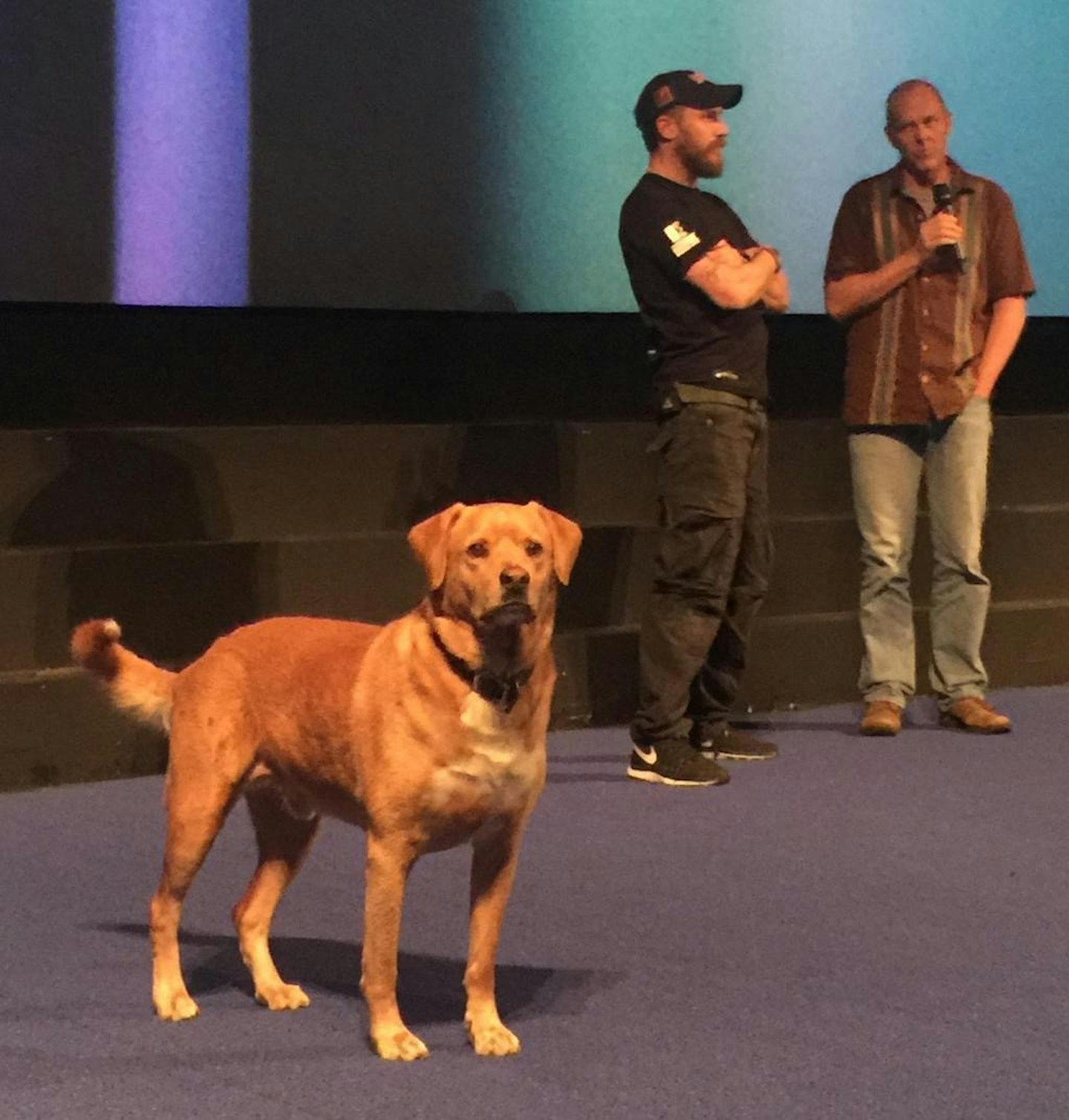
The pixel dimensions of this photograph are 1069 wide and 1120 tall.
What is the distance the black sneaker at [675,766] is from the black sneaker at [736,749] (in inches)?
9.3

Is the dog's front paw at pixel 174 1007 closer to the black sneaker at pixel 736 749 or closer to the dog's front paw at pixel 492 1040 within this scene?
the dog's front paw at pixel 492 1040

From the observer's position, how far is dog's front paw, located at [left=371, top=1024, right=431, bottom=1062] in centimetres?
260

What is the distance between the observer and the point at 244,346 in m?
4.79

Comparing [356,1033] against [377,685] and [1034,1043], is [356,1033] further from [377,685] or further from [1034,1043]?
[1034,1043]

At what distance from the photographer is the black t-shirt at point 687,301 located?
14.4 ft

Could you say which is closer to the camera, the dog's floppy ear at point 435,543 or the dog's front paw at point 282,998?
the dog's floppy ear at point 435,543

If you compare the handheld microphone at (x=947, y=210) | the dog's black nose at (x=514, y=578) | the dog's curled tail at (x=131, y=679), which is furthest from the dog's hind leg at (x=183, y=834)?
the handheld microphone at (x=947, y=210)

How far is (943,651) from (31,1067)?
3.20m

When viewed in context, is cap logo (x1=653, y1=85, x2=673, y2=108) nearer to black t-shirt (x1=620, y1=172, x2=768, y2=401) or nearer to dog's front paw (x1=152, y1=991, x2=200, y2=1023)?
black t-shirt (x1=620, y1=172, x2=768, y2=401)

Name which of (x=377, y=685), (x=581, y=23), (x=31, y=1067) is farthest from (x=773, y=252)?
(x=31, y=1067)

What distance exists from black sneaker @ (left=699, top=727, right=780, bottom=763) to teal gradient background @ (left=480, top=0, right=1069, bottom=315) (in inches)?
46.6

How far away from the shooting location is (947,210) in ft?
16.2

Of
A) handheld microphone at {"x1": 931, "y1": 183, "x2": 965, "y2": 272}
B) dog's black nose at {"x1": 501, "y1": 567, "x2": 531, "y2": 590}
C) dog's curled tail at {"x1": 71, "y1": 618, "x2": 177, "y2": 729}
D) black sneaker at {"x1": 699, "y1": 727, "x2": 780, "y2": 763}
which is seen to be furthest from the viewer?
handheld microphone at {"x1": 931, "y1": 183, "x2": 965, "y2": 272}

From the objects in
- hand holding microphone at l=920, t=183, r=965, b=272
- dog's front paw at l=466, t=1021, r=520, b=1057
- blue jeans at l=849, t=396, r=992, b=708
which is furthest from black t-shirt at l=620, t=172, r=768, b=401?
dog's front paw at l=466, t=1021, r=520, b=1057
